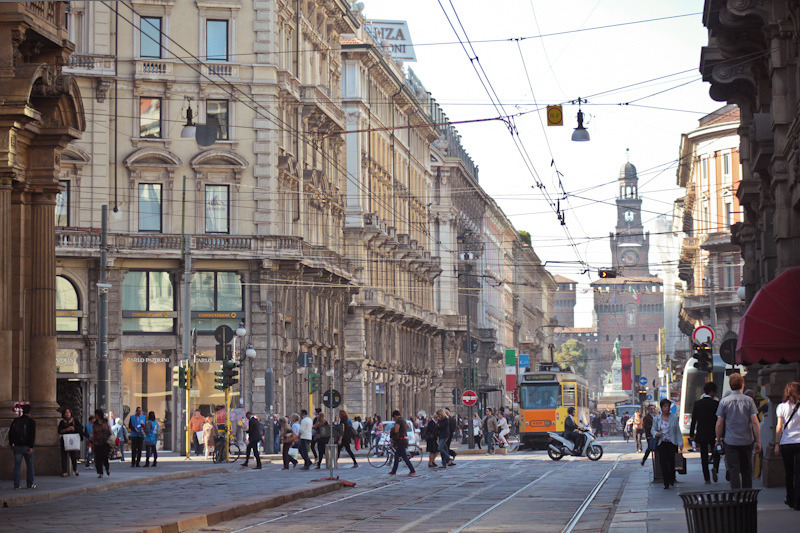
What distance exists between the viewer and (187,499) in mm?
22906

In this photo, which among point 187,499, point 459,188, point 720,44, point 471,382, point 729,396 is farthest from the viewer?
point 459,188

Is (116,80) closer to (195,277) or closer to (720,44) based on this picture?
(195,277)

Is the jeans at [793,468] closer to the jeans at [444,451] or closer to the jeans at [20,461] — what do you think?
the jeans at [20,461]

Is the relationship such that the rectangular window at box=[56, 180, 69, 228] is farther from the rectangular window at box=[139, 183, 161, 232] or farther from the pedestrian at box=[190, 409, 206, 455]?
the pedestrian at box=[190, 409, 206, 455]

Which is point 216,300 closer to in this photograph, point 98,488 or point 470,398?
point 470,398

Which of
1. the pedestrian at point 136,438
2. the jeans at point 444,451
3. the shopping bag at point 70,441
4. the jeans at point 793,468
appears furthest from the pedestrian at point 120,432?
the jeans at point 793,468

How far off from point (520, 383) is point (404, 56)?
29355 millimetres

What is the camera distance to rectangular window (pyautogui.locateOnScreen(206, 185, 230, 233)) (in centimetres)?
5322

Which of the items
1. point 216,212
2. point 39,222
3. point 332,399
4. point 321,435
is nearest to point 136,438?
point 321,435

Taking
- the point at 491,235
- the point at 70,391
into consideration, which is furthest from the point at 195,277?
the point at 491,235

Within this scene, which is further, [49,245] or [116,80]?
[116,80]

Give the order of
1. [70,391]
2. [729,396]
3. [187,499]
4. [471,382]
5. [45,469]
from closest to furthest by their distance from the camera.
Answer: [729,396]
[187,499]
[45,469]
[70,391]
[471,382]

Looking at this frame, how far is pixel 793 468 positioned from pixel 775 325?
123 inches

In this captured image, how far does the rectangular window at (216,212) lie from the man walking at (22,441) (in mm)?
29210
